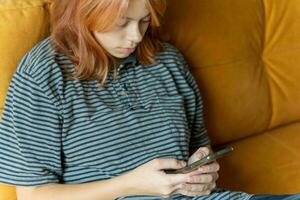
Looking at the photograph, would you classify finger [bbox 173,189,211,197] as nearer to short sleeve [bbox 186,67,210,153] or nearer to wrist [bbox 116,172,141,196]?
wrist [bbox 116,172,141,196]

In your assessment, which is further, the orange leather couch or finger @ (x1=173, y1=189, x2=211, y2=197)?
the orange leather couch

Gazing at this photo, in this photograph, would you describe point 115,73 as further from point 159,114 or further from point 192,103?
point 192,103

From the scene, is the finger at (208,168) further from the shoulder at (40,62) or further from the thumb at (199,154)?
the shoulder at (40,62)

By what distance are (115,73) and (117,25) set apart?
0.13 m

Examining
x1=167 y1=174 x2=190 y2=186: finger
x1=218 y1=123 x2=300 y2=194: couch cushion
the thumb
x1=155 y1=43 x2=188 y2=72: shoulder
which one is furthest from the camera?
x1=218 y1=123 x2=300 y2=194: couch cushion

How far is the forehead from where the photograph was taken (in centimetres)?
106

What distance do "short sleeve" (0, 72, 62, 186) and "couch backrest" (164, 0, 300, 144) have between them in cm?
45

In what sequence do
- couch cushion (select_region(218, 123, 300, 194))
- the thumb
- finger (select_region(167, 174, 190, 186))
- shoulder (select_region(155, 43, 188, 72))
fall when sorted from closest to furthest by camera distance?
1. finger (select_region(167, 174, 190, 186))
2. the thumb
3. shoulder (select_region(155, 43, 188, 72))
4. couch cushion (select_region(218, 123, 300, 194))

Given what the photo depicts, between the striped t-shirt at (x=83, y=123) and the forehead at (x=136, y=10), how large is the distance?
0.14 m

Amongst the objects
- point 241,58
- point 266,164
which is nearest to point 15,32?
point 241,58

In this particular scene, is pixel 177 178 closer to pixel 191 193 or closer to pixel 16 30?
pixel 191 193

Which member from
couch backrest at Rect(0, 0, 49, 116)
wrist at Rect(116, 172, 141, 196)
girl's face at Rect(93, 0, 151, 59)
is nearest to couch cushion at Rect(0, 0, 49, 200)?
couch backrest at Rect(0, 0, 49, 116)

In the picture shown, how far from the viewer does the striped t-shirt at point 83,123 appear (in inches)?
41.0

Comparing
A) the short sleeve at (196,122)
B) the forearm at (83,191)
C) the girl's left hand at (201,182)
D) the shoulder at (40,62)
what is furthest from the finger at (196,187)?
the shoulder at (40,62)
